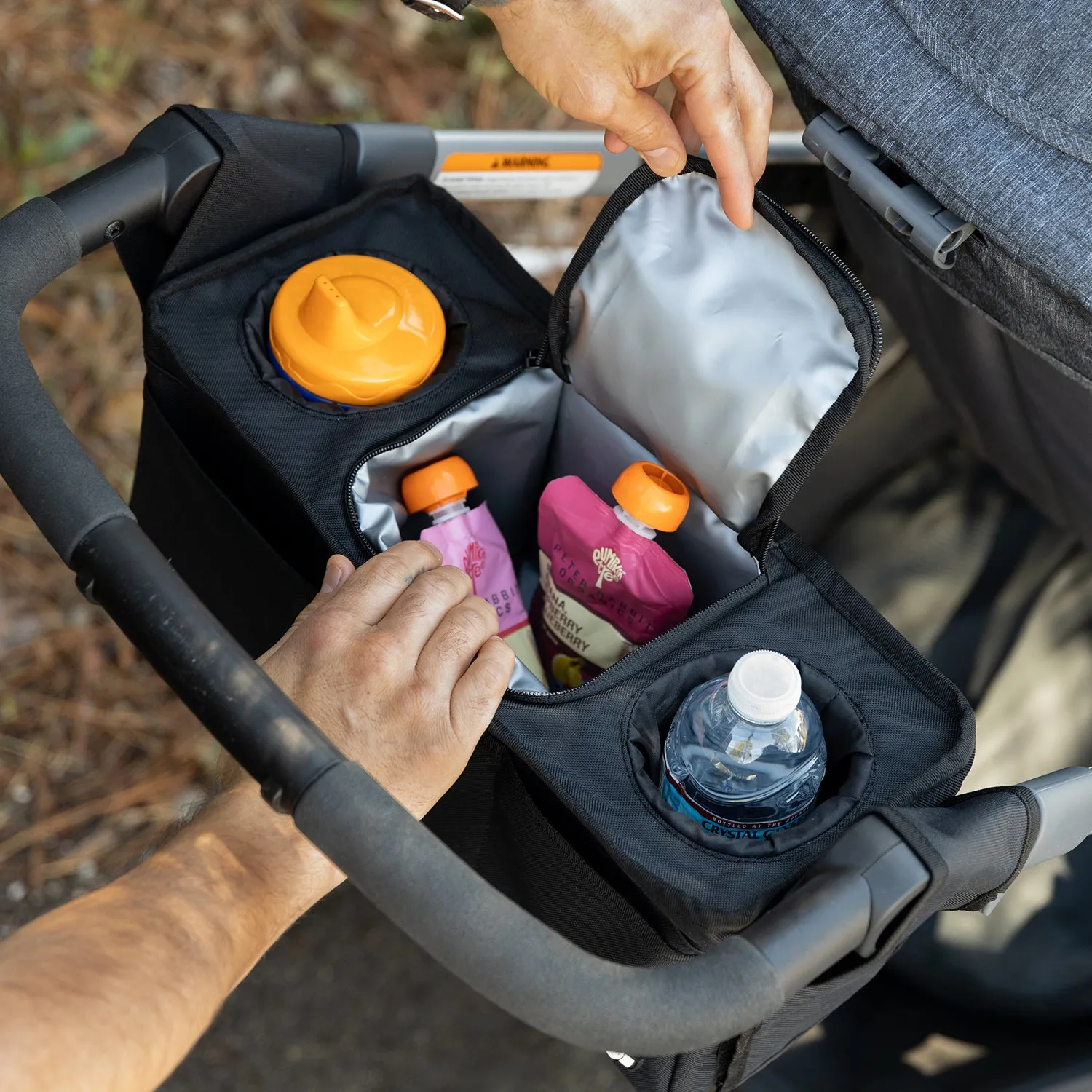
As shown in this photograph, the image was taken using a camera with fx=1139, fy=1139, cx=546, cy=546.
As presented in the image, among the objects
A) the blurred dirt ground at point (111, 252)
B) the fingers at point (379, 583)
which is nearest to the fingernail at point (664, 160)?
the fingers at point (379, 583)

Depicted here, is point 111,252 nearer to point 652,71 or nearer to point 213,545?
point 213,545

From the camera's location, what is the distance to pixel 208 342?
92 cm

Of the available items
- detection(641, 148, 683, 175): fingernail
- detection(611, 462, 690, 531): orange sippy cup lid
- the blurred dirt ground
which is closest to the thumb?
detection(641, 148, 683, 175): fingernail

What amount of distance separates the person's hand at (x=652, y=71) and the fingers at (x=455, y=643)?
359 mm

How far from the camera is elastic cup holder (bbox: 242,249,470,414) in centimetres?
92

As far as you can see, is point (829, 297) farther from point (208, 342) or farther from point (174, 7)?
point (174, 7)

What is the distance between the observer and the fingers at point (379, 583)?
77 cm

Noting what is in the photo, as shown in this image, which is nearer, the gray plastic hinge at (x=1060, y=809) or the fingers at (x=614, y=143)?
the gray plastic hinge at (x=1060, y=809)

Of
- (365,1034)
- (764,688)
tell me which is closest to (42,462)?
(764,688)

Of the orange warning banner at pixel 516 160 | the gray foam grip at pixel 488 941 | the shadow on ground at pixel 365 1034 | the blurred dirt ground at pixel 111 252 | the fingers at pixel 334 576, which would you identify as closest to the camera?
the gray foam grip at pixel 488 941

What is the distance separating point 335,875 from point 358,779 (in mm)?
231

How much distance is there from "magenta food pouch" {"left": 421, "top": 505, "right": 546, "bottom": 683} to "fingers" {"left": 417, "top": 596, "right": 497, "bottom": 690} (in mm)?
180

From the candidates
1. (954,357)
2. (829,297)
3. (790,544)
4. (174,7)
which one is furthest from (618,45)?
(174,7)

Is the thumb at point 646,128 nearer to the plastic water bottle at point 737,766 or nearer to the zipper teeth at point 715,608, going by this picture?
the zipper teeth at point 715,608
